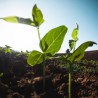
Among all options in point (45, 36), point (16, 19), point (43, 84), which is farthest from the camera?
point (43, 84)

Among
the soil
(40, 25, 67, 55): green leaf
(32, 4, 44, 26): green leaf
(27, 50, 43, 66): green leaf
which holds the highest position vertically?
(32, 4, 44, 26): green leaf

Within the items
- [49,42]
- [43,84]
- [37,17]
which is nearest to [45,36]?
[49,42]

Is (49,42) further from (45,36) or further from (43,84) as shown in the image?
(43,84)

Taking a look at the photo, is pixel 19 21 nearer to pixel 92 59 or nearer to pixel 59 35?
pixel 59 35

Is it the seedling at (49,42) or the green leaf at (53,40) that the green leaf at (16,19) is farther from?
the green leaf at (53,40)

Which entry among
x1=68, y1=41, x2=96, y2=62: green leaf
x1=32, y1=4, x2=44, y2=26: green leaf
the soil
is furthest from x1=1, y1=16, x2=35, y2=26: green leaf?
the soil

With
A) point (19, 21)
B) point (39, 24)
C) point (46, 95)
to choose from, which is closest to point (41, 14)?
point (39, 24)

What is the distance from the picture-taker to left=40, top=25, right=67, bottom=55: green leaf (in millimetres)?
2023

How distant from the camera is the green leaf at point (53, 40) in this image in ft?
6.64

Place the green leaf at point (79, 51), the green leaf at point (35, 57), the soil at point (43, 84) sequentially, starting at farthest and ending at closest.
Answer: the soil at point (43, 84) → the green leaf at point (35, 57) → the green leaf at point (79, 51)

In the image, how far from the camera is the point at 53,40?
2.11 m

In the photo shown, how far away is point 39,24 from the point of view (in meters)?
2.10

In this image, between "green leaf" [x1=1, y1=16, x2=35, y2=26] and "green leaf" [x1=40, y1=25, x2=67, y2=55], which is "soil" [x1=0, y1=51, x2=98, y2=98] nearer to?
"green leaf" [x1=40, y1=25, x2=67, y2=55]

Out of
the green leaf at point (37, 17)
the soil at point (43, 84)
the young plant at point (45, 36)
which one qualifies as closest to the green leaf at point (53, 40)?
the young plant at point (45, 36)
